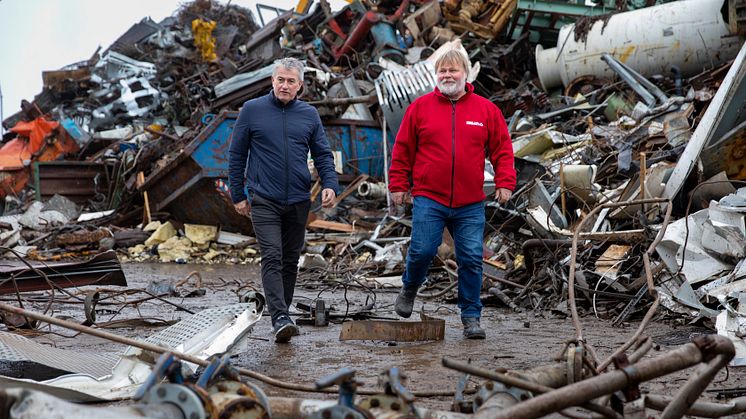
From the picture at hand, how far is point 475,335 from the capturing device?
5.32 m

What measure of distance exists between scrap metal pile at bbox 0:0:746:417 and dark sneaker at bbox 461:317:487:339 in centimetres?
128

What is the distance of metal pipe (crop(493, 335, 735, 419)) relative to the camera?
6.14 ft

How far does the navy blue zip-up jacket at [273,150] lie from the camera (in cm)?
534

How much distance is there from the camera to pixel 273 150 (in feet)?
17.5

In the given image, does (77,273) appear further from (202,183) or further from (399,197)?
(202,183)

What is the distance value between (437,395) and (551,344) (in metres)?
2.00

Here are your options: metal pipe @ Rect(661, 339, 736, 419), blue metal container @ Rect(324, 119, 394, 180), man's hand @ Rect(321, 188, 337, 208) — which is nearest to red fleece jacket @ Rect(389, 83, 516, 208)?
man's hand @ Rect(321, 188, 337, 208)

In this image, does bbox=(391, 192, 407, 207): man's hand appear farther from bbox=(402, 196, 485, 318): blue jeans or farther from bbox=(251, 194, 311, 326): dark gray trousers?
bbox=(251, 194, 311, 326): dark gray trousers

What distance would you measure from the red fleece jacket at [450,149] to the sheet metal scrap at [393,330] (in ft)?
2.76

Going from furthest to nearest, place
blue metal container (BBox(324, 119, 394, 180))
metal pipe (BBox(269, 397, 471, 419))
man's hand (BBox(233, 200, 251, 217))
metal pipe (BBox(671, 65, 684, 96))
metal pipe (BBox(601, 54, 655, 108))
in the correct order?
blue metal container (BBox(324, 119, 394, 180)) < metal pipe (BBox(671, 65, 684, 96)) < metal pipe (BBox(601, 54, 655, 108)) < man's hand (BBox(233, 200, 251, 217)) < metal pipe (BBox(269, 397, 471, 419))

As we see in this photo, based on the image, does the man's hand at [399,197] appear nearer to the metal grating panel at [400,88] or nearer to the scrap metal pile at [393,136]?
the scrap metal pile at [393,136]

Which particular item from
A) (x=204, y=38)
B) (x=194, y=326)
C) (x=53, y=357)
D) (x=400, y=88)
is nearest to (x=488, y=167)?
(x=400, y=88)

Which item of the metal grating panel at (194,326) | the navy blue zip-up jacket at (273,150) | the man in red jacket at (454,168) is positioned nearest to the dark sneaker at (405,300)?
the man in red jacket at (454,168)

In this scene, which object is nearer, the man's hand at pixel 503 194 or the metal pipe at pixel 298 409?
the metal pipe at pixel 298 409
